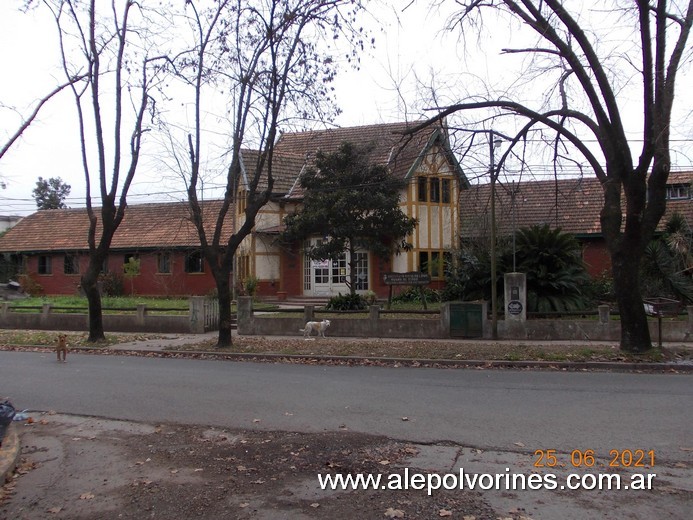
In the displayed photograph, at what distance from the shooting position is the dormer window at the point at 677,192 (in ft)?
90.1

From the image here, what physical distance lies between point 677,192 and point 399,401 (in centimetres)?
2449

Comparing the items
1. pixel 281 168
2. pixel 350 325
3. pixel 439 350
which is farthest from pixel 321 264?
pixel 439 350

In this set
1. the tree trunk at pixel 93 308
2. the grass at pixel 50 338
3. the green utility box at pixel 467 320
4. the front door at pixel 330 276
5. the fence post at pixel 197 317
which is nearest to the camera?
the green utility box at pixel 467 320

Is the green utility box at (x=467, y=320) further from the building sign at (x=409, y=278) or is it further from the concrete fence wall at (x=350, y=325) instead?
the building sign at (x=409, y=278)

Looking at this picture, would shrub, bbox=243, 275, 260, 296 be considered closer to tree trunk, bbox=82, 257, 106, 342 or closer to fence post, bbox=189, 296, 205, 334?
fence post, bbox=189, 296, 205, 334

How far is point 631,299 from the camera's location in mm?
13492

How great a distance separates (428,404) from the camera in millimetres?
8945

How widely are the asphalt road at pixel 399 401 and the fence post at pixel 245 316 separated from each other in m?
5.89

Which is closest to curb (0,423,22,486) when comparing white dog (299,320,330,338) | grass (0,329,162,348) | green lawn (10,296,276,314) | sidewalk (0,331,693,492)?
sidewalk (0,331,693,492)

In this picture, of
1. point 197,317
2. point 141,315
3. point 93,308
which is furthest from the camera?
point 141,315

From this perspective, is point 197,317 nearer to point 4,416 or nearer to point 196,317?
point 196,317

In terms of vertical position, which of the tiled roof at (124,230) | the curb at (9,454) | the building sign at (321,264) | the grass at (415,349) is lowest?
the grass at (415,349)

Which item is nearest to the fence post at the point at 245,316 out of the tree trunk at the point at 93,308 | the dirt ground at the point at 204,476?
the tree trunk at the point at 93,308

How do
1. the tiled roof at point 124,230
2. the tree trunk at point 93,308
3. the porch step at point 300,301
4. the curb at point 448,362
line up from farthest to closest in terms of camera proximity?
1. the tiled roof at point 124,230
2. the porch step at point 300,301
3. the tree trunk at point 93,308
4. the curb at point 448,362
